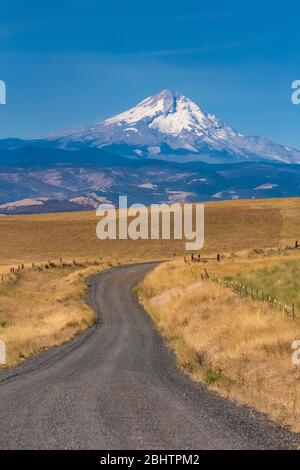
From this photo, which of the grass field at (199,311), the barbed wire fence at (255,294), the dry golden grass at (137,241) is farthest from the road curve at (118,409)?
the dry golden grass at (137,241)

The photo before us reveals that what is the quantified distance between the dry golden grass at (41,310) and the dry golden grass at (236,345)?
5.86 metres

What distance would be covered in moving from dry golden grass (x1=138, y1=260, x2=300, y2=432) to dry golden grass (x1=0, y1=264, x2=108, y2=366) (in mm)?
5855

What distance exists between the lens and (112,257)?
303 feet

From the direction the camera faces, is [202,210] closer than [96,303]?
No

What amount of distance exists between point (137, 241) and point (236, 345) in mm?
85768

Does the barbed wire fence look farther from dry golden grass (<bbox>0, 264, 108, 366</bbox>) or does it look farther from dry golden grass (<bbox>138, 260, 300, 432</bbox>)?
dry golden grass (<bbox>0, 264, 108, 366</bbox>)

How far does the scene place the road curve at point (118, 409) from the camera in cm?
1113

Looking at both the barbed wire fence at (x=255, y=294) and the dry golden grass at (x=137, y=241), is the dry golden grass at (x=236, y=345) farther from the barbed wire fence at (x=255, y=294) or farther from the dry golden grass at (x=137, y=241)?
the dry golden grass at (x=137, y=241)

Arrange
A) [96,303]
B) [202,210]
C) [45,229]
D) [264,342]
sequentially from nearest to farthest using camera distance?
[264,342] → [96,303] → [45,229] → [202,210]

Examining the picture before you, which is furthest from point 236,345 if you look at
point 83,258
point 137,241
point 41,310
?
point 137,241

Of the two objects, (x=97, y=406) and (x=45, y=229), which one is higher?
(x=45, y=229)
